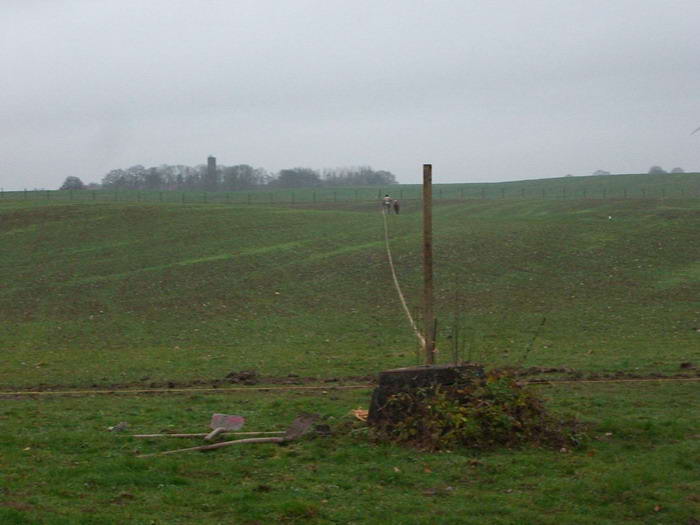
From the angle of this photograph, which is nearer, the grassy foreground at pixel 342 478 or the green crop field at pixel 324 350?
the grassy foreground at pixel 342 478

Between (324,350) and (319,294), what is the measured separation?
24.1 ft

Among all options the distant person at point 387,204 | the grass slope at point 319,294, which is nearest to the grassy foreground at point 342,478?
the grass slope at point 319,294

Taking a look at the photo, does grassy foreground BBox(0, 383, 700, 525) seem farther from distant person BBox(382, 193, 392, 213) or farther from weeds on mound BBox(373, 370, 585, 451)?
distant person BBox(382, 193, 392, 213)

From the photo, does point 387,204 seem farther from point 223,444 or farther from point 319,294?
point 223,444

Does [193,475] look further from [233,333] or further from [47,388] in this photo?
[233,333]

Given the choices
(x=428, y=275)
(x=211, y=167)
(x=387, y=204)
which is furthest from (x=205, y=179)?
(x=428, y=275)

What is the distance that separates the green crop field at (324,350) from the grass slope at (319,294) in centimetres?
12

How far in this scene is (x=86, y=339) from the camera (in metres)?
18.0

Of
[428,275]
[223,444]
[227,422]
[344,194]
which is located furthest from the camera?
[344,194]

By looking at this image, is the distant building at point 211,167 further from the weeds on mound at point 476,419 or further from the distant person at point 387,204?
the weeds on mound at point 476,419

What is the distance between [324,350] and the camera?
1602 cm

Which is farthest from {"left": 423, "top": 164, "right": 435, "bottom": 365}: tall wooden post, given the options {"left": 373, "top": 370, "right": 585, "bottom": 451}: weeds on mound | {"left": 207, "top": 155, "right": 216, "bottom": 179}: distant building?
{"left": 207, "top": 155, "right": 216, "bottom": 179}: distant building

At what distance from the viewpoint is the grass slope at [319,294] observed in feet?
49.6

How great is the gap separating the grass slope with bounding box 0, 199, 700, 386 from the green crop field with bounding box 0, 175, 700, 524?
0.39ft
